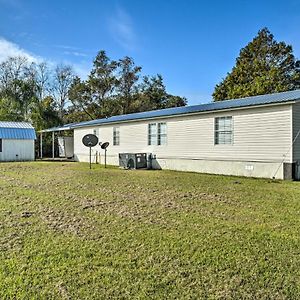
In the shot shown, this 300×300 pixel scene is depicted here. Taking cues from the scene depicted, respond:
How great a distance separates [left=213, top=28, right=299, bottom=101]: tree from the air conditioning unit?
1417 cm

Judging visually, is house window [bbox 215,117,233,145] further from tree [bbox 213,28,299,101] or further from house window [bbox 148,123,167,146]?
tree [bbox 213,28,299,101]

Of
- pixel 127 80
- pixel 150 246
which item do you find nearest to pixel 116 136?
pixel 150 246

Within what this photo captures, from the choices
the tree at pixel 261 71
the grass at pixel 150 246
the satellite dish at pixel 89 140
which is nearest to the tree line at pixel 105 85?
the tree at pixel 261 71

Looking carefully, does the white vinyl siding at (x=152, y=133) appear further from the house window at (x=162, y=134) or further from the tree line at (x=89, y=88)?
the tree line at (x=89, y=88)

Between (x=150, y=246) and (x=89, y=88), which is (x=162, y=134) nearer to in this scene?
(x=150, y=246)

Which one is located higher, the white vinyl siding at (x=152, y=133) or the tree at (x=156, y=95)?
the tree at (x=156, y=95)

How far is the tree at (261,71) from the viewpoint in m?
26.4

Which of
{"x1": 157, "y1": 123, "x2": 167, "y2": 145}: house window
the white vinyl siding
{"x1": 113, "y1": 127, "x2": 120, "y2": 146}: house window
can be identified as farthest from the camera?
{"x1": 113, "y1": 127, "x2": 120, "y2": 146}: house window

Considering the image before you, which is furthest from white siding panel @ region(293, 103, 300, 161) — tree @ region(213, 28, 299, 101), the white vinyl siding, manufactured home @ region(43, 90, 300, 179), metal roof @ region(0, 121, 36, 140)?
metal roof @ region(0, 121, 36, 140)

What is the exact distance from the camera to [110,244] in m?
4.55

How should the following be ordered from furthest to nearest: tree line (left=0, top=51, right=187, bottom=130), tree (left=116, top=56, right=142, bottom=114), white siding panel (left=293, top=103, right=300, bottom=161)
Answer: tree (left=116, top=56, right=142, bottom=114)
tree line (left=0, top=51, right=187, bottom=130)
white siding panel (left=293, top=103, right=300, bottom=161)

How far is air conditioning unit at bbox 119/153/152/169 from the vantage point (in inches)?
619

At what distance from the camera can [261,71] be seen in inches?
Result: 1149

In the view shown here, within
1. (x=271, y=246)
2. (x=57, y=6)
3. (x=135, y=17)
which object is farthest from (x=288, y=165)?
(x=57, y=6)
